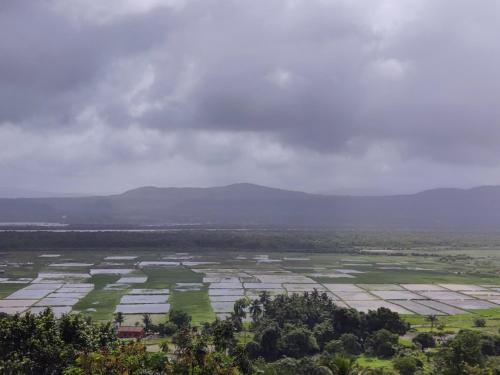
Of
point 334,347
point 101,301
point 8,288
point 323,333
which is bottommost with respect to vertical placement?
point 101,301

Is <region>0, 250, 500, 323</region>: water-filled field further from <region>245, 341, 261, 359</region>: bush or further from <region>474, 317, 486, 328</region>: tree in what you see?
<region>245, 341, 261, 359</region>: bush

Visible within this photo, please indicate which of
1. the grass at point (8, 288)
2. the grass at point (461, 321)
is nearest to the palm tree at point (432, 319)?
the grass at point (461, 321)

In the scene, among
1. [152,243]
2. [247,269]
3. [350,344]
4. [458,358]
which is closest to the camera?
[458,358]

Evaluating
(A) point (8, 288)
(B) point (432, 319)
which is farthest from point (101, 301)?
(B) point (432, 319)

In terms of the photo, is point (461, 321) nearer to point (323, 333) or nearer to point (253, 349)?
point (323, 333)

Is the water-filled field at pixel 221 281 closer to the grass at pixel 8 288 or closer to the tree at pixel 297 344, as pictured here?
the grass at pixel 8 288

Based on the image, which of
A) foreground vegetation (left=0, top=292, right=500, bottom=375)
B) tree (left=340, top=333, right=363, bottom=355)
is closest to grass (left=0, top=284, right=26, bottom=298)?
foreground vegetation (left=0, top=292, right=500, bottom=375)
